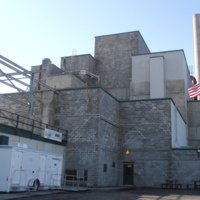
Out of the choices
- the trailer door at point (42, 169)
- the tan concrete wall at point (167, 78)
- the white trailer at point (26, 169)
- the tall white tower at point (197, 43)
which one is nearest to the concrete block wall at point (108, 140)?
the white trailer at point (26, 169)

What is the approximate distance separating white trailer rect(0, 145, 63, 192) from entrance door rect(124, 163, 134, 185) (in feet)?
41.9

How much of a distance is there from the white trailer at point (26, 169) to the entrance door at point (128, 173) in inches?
503

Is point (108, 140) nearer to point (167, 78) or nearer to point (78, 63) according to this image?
point (167, 78)

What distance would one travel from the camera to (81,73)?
44562 mm

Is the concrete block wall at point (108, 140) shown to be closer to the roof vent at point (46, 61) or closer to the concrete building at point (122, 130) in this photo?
the concrete building at point (122, 130)

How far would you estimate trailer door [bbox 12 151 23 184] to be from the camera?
1689 cm

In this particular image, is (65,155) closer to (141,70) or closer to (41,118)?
(41,118)

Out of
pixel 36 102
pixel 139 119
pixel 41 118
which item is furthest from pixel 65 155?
pixel 139 119

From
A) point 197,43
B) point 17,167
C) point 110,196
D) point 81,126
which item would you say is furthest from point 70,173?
point 197,43

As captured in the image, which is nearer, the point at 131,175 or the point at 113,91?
the point at 131,175

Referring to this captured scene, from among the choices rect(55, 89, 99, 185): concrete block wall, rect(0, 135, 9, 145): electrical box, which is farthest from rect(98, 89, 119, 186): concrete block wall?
rect(0, 135, 9, 145): electrical box

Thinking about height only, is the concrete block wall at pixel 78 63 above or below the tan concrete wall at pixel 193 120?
above

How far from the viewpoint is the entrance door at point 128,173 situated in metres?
32.0

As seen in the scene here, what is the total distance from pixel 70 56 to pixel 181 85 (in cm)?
1930
